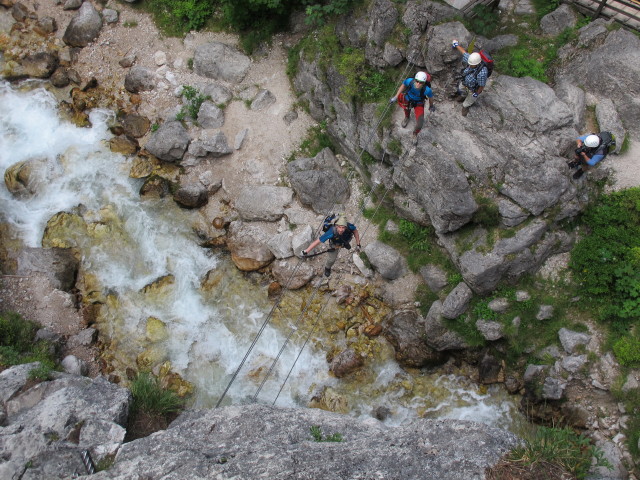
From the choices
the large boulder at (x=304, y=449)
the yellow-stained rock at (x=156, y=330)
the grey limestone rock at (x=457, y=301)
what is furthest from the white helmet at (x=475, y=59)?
the yellow-stained rock at (x=156, y=330)

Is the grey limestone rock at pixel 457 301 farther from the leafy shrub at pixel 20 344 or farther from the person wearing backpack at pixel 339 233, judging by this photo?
the leafy shrub at pixel 20 344

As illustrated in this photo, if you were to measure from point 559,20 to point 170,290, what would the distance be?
13.6m

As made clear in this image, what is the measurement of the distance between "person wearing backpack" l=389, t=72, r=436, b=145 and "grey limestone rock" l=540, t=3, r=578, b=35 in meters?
4.07

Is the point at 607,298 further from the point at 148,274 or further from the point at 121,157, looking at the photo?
the point at 121,157

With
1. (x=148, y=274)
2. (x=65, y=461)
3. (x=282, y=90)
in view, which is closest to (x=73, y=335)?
(x=148, y=274)

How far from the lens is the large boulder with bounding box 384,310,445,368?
1330 centimetres

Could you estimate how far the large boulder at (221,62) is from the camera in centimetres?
1717

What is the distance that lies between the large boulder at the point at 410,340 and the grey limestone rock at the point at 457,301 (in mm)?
955

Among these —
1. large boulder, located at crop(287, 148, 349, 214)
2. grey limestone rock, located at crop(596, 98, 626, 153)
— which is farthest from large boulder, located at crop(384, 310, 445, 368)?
grey limestone rock, located at crop(596, 98, 626, 153)

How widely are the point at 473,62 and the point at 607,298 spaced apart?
21.7 feet

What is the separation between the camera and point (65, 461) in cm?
920

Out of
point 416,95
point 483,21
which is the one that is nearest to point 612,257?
point 416,95

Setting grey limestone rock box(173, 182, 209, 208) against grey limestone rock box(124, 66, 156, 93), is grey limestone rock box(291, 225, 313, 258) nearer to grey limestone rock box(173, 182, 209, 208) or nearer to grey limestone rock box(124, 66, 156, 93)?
grey limestone rock box(173, 182, 209, 208)

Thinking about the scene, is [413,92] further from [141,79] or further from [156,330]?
[141,79]
